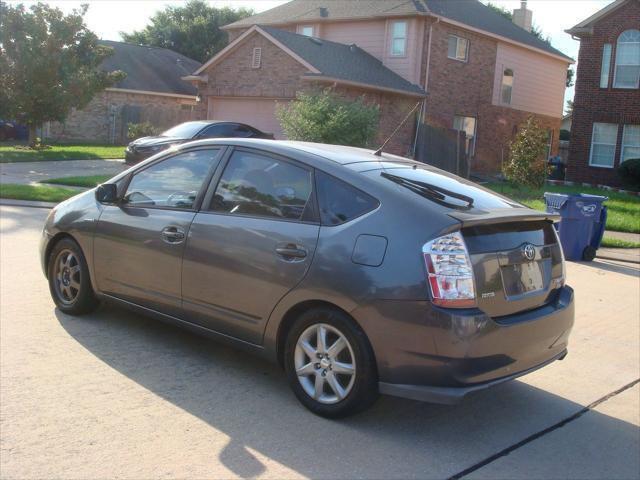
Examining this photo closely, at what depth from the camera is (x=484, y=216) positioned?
14.2 feet

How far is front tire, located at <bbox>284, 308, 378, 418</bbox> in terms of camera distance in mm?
4238

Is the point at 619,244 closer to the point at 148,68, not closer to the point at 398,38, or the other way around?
the point at 398,38

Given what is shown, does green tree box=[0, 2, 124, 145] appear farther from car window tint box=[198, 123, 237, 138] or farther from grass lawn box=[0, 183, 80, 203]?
grass lawn box=[0, 183, 80, 203]

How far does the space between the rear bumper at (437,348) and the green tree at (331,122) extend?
1276 centimetres

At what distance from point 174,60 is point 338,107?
27730mm

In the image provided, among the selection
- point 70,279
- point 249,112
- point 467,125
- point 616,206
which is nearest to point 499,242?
point 70,279

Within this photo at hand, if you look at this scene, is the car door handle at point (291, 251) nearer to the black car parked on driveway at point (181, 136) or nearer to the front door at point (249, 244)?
the front door at point (249, 244)

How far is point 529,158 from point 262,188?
11.0 metres

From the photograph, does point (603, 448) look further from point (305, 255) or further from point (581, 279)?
point (581, 279)

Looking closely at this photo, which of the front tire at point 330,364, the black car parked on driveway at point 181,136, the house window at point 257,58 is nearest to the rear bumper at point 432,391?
the front tire at point 330,364

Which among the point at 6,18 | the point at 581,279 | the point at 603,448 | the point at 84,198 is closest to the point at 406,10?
the point at 6,18

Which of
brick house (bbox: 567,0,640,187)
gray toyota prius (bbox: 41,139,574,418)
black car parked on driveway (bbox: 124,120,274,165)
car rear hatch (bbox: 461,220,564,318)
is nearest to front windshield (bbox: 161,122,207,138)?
black car parked on driveway (bbox: 124,120,274,165)

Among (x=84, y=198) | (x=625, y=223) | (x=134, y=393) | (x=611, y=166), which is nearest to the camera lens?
(x=134, y=393)

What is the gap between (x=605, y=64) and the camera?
2670 centimetres
